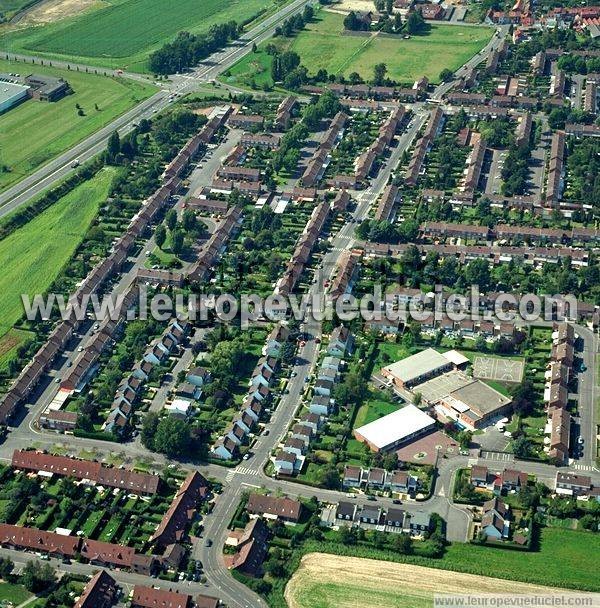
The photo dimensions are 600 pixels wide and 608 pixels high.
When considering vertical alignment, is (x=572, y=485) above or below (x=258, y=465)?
below

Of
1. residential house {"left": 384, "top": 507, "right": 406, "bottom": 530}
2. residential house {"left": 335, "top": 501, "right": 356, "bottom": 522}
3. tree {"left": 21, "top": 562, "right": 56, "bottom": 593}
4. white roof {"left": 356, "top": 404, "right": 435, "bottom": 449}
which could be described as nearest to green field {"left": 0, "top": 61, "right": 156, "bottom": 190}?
white roof {"left": 356, "top": 404, "right": 435, "bottom": 449}

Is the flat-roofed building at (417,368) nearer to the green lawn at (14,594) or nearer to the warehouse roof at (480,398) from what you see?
the warehouse roof at (480,398)

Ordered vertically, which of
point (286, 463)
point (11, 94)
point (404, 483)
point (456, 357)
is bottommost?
point (404, 483)

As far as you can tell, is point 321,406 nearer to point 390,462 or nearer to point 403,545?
point 390,462

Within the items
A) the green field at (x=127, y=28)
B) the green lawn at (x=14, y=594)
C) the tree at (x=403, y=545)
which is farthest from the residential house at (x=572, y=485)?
the green field at (x=127, y=28)

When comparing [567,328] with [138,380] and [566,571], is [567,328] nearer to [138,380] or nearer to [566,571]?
[566,571]

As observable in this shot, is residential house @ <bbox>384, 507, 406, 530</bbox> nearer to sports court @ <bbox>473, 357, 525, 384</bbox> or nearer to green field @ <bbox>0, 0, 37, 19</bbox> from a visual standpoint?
sports court @ <bbox>473, 357, 525, 384</bbox>

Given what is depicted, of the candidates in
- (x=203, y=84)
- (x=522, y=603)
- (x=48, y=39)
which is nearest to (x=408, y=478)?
(x=522, y=603)

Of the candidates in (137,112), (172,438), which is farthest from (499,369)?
(137,112)
